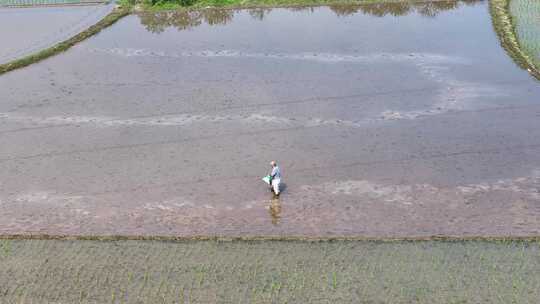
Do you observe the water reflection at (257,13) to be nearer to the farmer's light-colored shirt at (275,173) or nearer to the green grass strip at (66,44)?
the green grass strip at (66,44)

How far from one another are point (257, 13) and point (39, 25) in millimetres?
9630

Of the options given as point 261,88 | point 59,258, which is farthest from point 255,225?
point 261,88

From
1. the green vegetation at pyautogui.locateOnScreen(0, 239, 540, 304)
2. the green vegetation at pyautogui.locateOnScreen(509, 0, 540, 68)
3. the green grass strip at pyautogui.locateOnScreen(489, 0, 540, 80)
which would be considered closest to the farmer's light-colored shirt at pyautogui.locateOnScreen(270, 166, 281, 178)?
the green vegetation at pyautogui.locateOnScreen(0, 239, 540, 304)

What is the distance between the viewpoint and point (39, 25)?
82.7ft

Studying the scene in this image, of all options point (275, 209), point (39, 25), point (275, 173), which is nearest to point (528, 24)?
point (275, 173)

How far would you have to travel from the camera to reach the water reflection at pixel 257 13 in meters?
25.6

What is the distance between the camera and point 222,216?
1165cm

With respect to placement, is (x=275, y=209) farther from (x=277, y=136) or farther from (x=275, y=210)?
(x=277, y=136)

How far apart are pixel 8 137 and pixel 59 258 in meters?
5.98

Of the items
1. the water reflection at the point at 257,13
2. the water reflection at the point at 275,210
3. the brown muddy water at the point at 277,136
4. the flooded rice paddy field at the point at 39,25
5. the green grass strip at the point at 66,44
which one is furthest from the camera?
the water reflection at the point at 257,13

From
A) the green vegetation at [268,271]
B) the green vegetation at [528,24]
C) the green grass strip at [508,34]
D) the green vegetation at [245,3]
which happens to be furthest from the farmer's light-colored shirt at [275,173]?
the green vegetation at [245,3]

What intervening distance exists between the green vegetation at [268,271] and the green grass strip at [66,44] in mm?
10853

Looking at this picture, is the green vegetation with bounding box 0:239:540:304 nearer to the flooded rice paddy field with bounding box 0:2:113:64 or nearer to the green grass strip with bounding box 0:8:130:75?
the green grass strip with bounding box 0:8:130:75

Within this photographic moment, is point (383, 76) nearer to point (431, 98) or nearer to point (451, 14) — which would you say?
point (431, 98)
